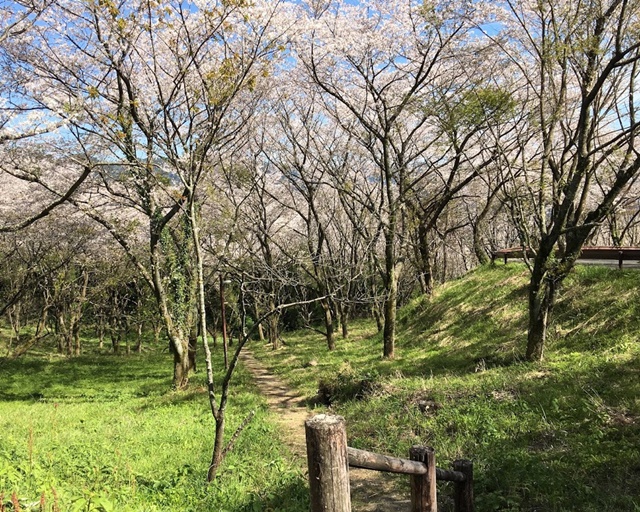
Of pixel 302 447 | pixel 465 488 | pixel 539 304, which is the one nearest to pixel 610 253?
pixel 539 304

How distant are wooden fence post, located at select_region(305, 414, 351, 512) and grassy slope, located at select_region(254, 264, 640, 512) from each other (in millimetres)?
3293

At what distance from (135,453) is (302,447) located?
8.81 feet

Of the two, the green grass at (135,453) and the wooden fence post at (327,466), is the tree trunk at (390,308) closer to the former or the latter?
the green grass at (135,453)

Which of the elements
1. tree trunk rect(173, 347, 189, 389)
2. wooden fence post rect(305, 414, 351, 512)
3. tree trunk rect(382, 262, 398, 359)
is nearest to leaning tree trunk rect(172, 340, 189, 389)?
tree trunk rect(173, 347, 189, 389)

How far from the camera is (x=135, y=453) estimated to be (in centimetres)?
723

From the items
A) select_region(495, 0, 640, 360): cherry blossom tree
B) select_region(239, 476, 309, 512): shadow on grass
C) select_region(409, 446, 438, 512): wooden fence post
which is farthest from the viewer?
select_region(495, 0, 640, 360): cherry blossom tree

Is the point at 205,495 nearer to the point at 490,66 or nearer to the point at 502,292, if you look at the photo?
the point at 502,292

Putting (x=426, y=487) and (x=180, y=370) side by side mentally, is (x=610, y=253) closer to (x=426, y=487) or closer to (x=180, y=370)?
(x=426, y=487)

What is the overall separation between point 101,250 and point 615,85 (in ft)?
70.0

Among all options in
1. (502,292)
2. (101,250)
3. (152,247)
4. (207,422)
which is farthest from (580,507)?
(101,250)

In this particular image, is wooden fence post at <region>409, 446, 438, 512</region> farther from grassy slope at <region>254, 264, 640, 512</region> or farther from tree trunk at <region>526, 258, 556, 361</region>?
tree trunk at <region>526, 258, 556, 361</region>

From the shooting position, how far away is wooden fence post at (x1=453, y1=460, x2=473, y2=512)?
3.91 metres

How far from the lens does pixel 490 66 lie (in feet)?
42.5

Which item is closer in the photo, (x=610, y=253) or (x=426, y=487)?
(x=426, y=487)
